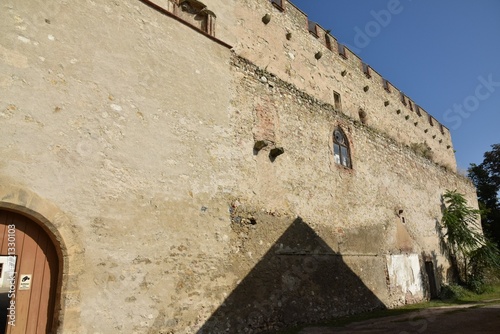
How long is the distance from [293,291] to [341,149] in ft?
15.3

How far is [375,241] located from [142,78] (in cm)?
802

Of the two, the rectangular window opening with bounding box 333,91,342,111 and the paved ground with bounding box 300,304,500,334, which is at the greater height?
the rectangular window opening with bounding box 333,91,342,111

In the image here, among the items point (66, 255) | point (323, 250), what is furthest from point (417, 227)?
point (66, 255)

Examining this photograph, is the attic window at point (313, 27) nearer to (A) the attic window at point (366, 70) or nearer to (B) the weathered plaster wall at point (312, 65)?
(B) the weathered plaster wall at point (312, 65)

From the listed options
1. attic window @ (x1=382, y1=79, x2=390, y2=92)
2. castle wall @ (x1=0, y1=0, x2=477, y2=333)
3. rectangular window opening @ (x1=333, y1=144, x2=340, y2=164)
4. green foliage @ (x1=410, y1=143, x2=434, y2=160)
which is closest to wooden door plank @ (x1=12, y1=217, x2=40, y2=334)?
castle wall @ (x1=0, y1=0, x2=477, y2=333)

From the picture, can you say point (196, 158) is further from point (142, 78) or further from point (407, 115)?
point (407, 115)

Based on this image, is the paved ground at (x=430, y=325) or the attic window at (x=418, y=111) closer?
the paved ground at (x=430, y=325)

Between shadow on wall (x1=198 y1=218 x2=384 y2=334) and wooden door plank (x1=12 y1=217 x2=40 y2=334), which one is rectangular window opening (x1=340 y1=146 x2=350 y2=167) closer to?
shadow on wall (x1=198 y1=218 x2=384 y2=334)

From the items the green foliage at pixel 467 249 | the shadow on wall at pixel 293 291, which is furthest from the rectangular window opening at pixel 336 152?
the green foliage at pixel 467 249

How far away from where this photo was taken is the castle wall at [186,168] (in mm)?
4824

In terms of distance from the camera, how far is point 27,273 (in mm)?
4449

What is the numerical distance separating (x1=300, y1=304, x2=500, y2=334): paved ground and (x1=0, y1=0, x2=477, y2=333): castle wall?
962 millimetres

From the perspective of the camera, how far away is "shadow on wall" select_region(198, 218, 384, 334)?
6.45 metres

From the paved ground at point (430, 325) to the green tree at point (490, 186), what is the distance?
19.1 meters
